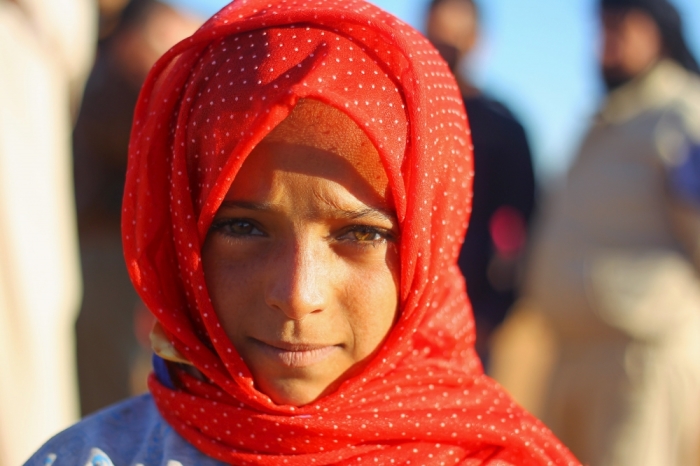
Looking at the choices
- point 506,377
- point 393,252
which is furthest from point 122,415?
point 506,377

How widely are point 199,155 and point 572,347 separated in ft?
9.74

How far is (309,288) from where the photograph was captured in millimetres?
1587

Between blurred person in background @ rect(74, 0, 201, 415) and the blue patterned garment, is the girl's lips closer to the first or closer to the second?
the blue patterned garment

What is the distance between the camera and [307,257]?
161 centimetres

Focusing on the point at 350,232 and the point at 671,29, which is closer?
the point at 350,232

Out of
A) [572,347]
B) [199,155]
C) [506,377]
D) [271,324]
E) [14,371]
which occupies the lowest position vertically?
[506,377]

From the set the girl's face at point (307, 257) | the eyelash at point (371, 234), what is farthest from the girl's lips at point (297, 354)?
the eyelash at point (371, 234)

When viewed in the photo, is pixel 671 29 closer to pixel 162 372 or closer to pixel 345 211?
pixel 345 211

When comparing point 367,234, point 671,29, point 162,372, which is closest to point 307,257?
point 367,234

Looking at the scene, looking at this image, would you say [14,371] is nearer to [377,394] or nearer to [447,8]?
[377,394]

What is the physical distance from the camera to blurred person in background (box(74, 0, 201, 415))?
13.3ft

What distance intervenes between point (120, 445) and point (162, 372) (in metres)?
0.17

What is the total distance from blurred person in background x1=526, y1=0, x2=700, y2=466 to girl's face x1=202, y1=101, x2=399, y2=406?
2.52 metres

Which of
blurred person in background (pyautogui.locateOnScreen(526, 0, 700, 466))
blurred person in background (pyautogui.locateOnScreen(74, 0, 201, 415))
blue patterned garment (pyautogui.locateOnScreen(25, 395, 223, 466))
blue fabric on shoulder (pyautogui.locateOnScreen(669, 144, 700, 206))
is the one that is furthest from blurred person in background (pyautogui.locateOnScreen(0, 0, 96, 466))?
A: blue fabric on shoulder (pyautogui.locateOnScreen(669, 144, 700, 206))
